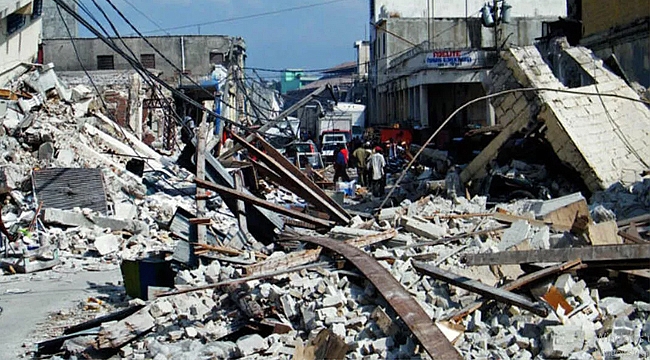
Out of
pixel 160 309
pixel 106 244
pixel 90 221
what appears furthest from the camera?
pixel 90 221

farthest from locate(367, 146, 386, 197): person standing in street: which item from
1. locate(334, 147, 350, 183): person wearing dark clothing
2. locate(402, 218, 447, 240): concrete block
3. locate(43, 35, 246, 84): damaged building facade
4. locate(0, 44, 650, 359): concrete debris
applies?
locate(43, 35, 246, 84): damaged building facade

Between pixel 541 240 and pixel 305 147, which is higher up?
pixel 305 147

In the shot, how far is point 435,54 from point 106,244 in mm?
27434

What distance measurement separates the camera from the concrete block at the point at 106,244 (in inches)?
551

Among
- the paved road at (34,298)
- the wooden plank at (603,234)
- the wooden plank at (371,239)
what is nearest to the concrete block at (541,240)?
the wooden plank at (603,234)

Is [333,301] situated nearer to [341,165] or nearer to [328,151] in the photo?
[341,165]

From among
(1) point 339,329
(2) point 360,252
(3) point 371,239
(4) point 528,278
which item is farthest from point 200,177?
(4) point 528,278

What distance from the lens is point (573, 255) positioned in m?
7.12

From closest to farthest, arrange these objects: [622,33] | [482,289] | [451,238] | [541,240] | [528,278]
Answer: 1. [482,289]
2. [528,278]
3. [541,240]
4. [451,238]
5. [622,33]

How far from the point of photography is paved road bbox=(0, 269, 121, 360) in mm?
8824

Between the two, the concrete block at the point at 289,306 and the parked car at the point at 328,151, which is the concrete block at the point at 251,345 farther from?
the parked car at the point at 328,151

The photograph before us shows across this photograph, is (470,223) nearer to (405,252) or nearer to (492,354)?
(405,252)

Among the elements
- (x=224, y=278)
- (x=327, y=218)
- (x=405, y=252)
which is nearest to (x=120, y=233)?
(x=327, y=218)

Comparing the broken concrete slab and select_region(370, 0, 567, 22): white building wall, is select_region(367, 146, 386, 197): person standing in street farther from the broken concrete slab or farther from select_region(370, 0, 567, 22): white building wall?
select_region(370, 0, 567, 22): white building wall
